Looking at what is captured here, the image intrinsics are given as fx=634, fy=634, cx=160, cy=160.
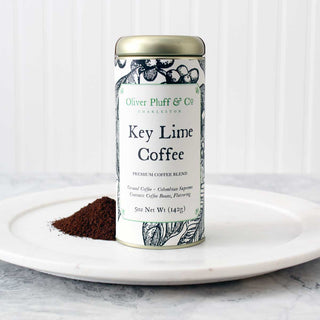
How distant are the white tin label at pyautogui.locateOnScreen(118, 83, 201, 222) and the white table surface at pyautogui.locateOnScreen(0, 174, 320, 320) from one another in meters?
0.12

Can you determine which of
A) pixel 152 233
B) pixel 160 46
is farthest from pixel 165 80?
pixel 152 233

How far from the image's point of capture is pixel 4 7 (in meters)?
2.11

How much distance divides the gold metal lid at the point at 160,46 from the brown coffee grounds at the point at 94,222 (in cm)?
26

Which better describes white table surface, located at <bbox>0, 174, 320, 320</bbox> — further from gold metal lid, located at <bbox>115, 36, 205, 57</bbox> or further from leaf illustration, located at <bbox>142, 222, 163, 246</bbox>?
gold metal lid, located at <bbox>115, 36, 205, 57</bbox>

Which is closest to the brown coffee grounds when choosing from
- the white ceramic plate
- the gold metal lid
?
the white ceramic plate

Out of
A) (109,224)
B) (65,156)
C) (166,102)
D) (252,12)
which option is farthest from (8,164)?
(166,102)

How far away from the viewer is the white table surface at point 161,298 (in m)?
0.71

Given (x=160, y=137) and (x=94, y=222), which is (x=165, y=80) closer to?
(x=160, y=137)

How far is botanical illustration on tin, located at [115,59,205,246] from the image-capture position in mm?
828

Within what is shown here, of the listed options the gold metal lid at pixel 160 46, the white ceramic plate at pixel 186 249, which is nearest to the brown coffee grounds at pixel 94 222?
the white ceramic plate at pixel 186 249

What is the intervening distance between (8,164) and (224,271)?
1.58 metres

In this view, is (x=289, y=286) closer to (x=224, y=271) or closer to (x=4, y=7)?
(x=224, y=271)

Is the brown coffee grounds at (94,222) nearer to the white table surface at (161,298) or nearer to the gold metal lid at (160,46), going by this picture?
the white table surface at (161,298)

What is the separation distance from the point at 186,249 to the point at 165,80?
228 millimetres
